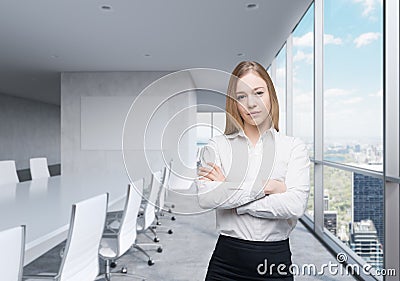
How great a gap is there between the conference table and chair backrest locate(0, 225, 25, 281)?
0.93 ft

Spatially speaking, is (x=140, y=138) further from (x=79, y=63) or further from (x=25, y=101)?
(x=25, y=101)

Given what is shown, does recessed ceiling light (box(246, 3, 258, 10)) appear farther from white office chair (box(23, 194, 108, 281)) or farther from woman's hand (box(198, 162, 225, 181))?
woman's hand (box(198, 162, 225, 181))

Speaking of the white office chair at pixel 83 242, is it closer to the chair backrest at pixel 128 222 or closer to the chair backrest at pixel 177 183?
the chair backrest at pixel 128 222

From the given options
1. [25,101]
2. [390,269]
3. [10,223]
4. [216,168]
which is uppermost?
[25,101]

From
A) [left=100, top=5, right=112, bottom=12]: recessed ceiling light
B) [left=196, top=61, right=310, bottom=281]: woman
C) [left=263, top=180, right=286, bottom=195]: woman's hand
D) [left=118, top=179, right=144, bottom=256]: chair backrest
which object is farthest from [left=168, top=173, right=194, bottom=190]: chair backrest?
[left=100, top=5, right=112, bottom=12]: recessed ceiling light

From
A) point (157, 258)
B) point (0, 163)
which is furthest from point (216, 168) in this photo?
point (0, 163)

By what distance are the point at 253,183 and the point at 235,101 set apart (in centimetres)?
22

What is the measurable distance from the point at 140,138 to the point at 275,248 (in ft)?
1.68

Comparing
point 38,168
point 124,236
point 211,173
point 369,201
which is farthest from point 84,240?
point 38,168

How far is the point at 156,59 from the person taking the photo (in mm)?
6992

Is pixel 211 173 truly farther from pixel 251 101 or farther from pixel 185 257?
pixel 185 257

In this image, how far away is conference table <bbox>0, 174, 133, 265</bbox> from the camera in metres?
1.74

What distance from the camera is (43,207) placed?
2.41 metres

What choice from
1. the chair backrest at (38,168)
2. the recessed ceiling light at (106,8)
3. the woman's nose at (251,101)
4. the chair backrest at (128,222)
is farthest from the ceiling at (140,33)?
the woman's nose at (251,101)
